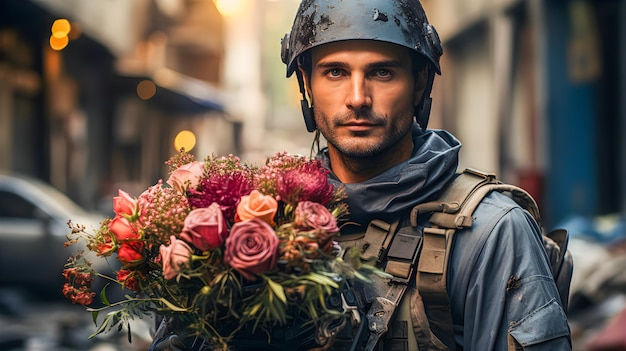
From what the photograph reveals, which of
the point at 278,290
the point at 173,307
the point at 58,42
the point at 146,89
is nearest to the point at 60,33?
the point at 58,42

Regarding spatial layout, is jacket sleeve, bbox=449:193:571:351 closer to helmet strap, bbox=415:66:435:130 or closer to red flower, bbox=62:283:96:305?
helmet strap, bbox=415:66:435:130

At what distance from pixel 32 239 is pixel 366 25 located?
11.1 meters

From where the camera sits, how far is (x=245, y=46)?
196 feet

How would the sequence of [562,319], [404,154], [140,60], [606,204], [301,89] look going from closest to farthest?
[562,319] → [404,154] → [301,89] → [606,204] → [140,60]

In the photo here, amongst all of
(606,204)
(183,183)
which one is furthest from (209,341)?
(606,204)

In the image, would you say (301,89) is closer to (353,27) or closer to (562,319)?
(353,27)

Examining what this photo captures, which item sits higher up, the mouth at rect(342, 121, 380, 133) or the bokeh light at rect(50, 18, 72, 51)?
the mouth at rect(342, 121, 380, 133)

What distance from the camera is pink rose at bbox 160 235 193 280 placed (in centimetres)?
253

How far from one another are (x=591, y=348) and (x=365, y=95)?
5017mm

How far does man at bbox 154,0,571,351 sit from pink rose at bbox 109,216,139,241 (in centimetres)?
34

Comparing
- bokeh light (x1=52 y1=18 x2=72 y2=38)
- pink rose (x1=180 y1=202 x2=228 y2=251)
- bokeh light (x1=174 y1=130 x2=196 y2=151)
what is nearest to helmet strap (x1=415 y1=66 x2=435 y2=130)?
pink rose (x1=180 y1=202 x2=228 y2=251)

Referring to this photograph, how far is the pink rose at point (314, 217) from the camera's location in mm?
2553

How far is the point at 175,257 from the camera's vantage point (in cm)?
254

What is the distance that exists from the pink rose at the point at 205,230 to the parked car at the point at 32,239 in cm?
1101
